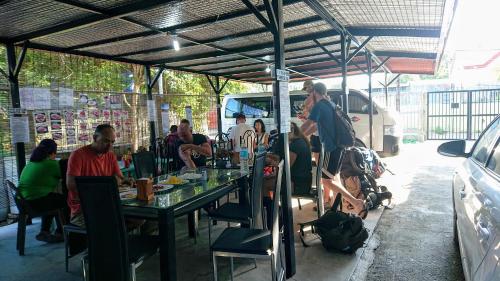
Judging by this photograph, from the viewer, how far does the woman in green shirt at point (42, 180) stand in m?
3.63

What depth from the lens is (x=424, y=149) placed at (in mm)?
10352

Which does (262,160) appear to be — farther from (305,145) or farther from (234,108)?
(234,108)

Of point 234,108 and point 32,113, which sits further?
point 234,108

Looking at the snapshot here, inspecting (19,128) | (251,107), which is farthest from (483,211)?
(251,107)

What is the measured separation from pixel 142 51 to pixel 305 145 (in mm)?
3601

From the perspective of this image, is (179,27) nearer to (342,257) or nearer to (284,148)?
(284,148)

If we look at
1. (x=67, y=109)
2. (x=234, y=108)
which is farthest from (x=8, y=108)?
(x=234, y=108)

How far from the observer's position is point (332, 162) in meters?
3.92

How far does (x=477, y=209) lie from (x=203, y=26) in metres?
3.85

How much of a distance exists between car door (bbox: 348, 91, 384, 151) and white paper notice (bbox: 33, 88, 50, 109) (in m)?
6.48

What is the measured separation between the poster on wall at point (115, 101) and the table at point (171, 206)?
4.01 meters

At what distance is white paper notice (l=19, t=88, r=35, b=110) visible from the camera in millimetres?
4695

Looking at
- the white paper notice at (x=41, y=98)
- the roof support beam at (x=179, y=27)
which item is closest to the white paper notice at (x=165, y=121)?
the roof support beam at (x=179, y=27)

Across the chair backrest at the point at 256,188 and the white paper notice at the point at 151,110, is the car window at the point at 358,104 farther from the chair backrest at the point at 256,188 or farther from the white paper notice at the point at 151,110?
the chair backrest at the point at 256,188
